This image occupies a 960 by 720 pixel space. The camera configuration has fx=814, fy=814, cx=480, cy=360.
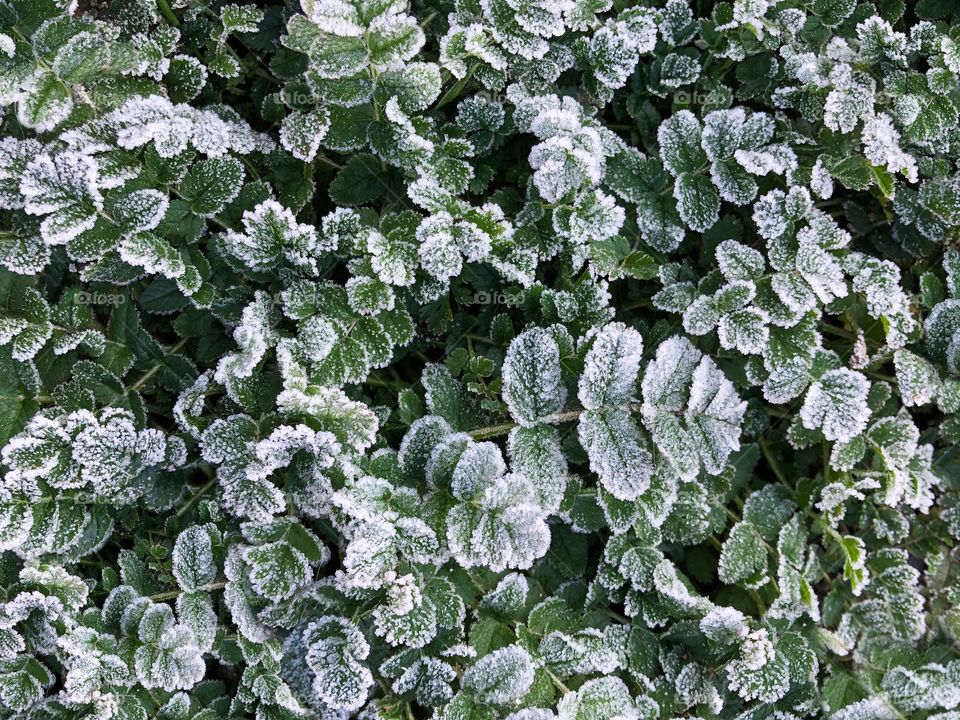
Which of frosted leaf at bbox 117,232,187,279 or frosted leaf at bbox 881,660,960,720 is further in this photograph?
frosted leaf at bbox 881,660,960,720

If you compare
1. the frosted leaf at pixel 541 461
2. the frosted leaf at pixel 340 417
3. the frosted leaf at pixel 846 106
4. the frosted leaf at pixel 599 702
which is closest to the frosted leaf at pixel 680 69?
the frosted leaf at pixel 846 106

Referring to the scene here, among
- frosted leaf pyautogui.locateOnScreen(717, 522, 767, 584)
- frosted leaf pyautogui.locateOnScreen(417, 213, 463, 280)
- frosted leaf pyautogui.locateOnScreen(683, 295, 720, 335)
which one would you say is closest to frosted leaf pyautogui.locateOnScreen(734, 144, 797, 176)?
frosted leaf pyautogui.locateOnScreen(683, 295, 720, 335)

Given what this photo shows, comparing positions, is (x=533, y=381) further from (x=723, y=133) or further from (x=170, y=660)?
(x=170, y=660)

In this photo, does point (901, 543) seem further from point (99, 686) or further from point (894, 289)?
point (99, 686)

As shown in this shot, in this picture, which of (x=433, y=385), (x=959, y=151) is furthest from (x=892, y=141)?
(x=433, y=385)

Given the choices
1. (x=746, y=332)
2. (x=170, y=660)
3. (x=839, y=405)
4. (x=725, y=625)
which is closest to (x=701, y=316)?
(x=746, y=332)

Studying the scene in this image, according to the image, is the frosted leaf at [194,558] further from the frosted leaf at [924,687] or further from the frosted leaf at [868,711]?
the frosted leaf at [924,687]

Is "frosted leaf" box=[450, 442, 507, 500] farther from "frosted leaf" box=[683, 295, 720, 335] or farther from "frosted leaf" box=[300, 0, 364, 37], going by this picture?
"frosted leaf" box=[300, 0, 364, 37]
